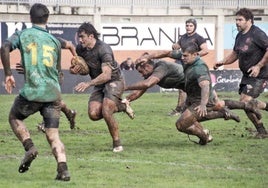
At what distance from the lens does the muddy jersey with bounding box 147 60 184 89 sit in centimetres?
1407

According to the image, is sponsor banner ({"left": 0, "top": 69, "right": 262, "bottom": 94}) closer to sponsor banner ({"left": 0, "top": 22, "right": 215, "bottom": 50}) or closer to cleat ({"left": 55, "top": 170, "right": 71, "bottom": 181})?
sponsor banner ({"left": 0, "top": 22, "right": 215, "bottom": 50})

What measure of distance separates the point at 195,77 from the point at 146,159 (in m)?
1.73

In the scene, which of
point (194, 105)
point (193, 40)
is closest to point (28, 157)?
point (194, 105)

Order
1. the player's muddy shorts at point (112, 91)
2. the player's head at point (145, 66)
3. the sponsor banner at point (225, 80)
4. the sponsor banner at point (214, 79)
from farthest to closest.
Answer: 1. the sponsor banner at point (225, 80)
2. the sponsor banner at point (214, 79)
3. the player's head at point (145, 66)
4. the player's muddy shorts at point (112, 91)

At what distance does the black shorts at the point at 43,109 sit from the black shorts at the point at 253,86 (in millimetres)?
5171

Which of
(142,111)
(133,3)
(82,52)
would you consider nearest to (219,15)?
(133,3)

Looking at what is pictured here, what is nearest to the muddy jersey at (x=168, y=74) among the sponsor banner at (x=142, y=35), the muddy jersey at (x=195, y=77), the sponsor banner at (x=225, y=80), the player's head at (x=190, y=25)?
the muddy jersey at (x=195, y=77)

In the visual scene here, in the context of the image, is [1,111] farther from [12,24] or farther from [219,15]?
[219,15]

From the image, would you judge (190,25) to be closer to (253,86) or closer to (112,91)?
(253,86)

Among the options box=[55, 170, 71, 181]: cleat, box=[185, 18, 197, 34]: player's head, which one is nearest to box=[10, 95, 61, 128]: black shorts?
box=[55, 170, 71, 181]: cleat

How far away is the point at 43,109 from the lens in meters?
10.5

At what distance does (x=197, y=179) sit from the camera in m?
10.5

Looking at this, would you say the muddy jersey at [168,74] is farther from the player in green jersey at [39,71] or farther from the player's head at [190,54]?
the player in green jersey at [39,71]

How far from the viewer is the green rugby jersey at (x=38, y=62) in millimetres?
10281
